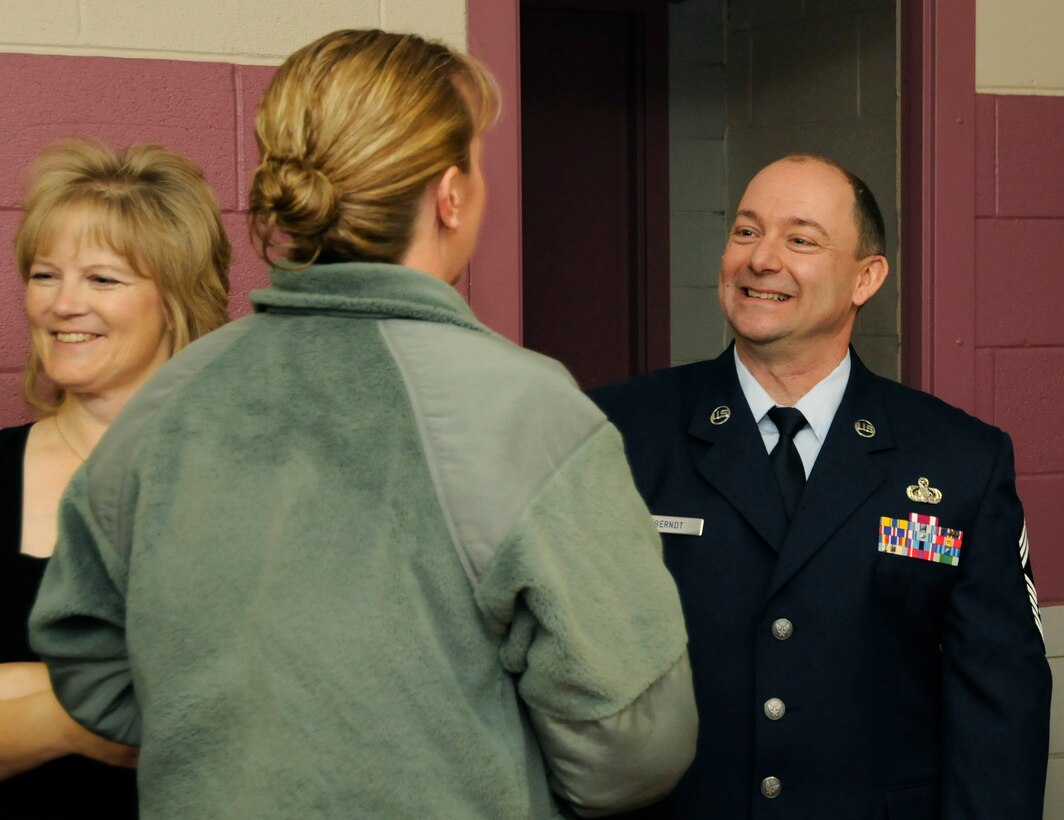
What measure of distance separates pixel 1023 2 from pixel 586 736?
89.5 inches

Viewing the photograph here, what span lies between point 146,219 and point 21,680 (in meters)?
0.60

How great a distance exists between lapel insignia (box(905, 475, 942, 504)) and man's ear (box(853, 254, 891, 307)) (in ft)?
1.14

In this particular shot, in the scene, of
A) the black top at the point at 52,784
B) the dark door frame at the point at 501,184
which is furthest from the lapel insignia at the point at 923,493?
the black top at the point at 52,784

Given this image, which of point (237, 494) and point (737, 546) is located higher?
point (237, 494)

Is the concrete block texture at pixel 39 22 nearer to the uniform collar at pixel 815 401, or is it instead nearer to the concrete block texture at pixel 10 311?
the concrete block texture at pixel 10 311

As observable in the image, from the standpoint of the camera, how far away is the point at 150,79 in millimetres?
2117

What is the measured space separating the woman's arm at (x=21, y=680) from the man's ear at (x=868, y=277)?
1.28m

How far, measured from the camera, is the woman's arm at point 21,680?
1421 millimetres

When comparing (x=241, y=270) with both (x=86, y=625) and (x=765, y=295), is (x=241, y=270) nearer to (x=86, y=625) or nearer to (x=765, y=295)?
(x=765, y=295)

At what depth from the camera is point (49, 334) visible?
1.64 m

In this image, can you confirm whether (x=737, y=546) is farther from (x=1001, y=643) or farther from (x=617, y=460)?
(x=617, y=460)

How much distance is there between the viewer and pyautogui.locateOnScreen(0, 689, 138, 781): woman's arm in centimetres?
135

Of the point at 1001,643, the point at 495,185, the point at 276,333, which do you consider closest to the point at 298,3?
the point at 495,185

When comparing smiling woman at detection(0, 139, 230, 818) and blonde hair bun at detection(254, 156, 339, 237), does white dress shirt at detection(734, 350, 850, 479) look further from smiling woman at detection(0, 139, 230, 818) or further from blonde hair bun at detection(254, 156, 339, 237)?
blonde hair bun at detection(254, 156, 339, 237)
